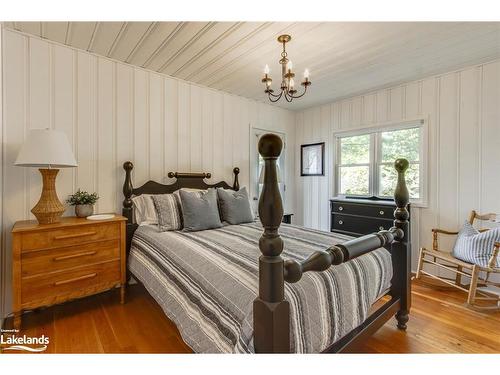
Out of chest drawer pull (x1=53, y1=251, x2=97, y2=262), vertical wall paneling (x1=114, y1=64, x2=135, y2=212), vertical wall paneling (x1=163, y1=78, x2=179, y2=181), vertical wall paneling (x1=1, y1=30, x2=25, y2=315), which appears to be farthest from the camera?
vertical wall paneling (x1=163, y1=78, x2=179, y2=181)

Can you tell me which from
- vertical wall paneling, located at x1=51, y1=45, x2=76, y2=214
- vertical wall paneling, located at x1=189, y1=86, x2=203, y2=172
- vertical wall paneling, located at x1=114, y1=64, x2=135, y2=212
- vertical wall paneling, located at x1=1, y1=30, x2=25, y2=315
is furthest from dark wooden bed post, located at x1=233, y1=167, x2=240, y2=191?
vertical wall paneling, located at x1=1, y1=30, x2=25, y2=315

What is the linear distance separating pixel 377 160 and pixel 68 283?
372 cm

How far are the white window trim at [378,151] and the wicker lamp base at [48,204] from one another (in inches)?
136

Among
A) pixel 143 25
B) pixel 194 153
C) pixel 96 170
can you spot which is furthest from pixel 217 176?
pixel 143 25

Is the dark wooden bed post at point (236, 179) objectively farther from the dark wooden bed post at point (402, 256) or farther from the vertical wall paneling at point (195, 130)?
the dark wooden bed post at point (402, 256)

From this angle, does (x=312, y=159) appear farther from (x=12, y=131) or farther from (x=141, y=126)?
(x=12, y=131)

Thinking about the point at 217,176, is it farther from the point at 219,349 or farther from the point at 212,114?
the point at 219,349

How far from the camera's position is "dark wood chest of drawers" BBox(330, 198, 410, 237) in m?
3.14

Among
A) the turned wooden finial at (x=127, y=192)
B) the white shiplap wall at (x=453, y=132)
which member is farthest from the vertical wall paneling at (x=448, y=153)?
the turned wooden finial at (x=127, y=192)

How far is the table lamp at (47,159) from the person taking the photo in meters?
1.89

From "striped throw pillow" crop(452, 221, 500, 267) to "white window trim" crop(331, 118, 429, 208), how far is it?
0.64m

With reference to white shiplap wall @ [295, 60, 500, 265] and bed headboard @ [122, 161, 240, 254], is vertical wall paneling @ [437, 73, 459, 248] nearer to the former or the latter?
white shiplap wall @ [295, 60, 500, 265]

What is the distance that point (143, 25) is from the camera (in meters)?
2.03

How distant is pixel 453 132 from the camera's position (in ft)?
9.43
